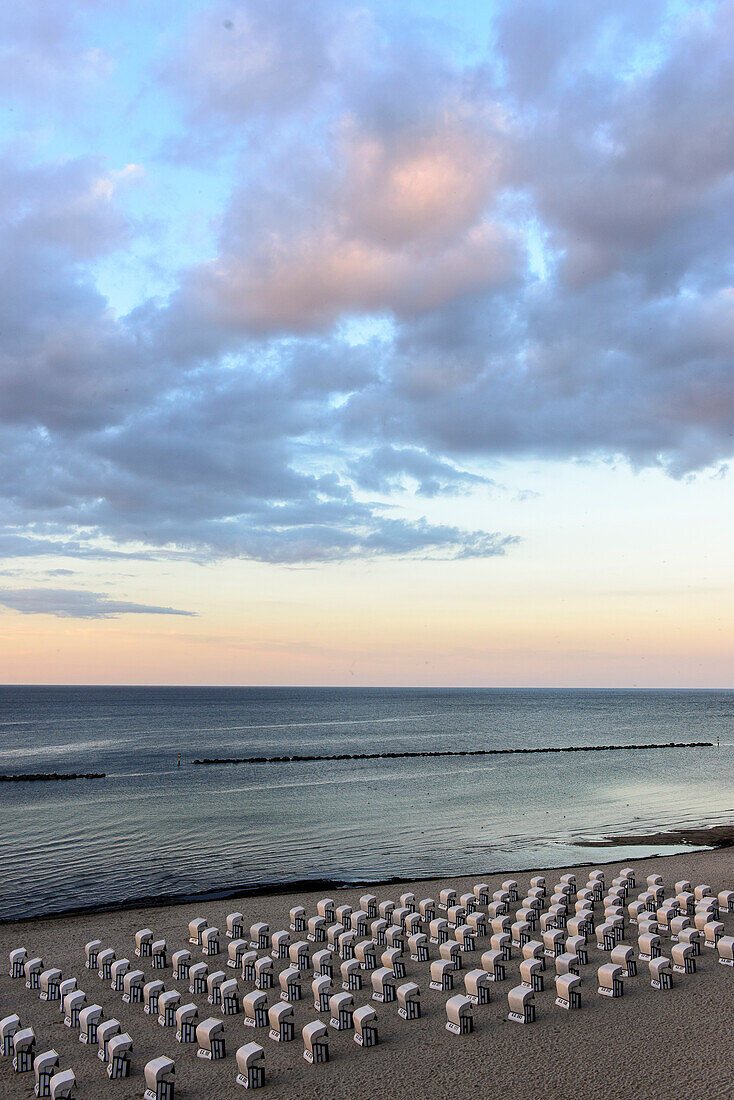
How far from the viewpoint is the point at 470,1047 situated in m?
15.7

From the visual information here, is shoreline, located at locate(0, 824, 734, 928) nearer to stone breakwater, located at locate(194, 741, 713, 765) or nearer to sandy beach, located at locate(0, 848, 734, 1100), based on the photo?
sandy beach, located at locate(0, 848, 734, 1100)

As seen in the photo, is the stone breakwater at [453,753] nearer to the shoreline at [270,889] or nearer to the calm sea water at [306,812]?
the calm sea water at [306,812]

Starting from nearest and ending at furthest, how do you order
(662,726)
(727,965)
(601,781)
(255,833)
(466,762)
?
(727,965) → (255,833) → (601,781) → (466,762) → (662,726)

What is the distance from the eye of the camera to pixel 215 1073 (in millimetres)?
15031

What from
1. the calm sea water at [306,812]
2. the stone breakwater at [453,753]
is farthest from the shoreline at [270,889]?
the stone breakwater at [453,753]

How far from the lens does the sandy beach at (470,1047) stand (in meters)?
14.4

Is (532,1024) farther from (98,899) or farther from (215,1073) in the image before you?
(98,899)

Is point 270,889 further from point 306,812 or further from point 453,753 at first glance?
point 453,753

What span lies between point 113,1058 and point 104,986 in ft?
17.2

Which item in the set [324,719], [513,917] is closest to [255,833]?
[513,917]

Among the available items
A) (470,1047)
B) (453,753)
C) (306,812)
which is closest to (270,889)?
(470,1047)

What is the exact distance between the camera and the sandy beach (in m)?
14.4

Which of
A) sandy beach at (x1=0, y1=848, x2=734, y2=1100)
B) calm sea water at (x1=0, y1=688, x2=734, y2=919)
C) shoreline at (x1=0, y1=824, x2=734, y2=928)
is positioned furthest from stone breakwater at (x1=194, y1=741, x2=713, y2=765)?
sandy beach at (x1=0, y1=848, x2=734, y2=1100)

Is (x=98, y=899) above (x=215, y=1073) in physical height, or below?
below
